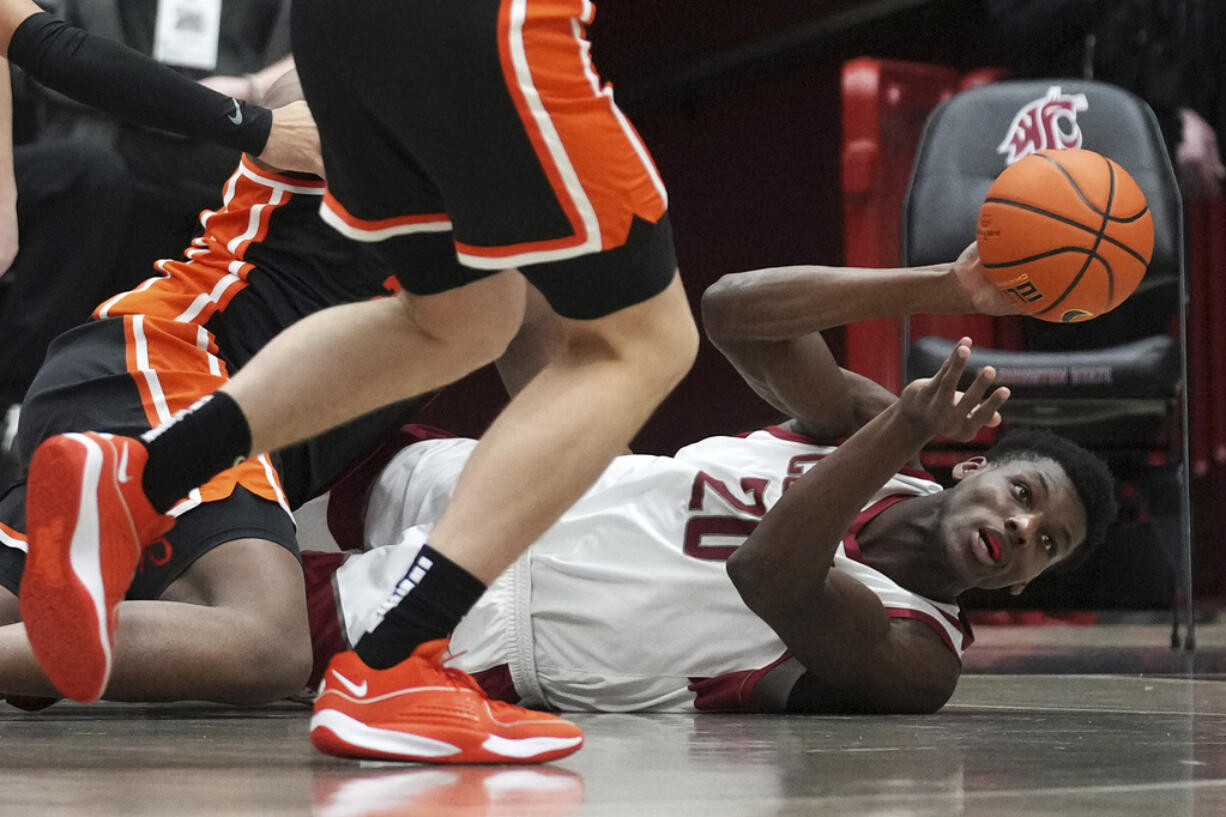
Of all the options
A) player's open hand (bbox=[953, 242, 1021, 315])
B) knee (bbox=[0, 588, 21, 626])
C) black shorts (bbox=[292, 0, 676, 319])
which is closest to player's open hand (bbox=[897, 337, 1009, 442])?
player's open hand (bbox=[953, 242, 1021, 315])

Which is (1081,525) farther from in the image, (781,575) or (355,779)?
(355,779)

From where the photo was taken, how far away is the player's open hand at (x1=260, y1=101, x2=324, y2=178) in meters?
2.30

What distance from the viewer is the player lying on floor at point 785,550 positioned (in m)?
2.21

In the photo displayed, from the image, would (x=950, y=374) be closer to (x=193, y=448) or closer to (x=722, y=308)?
(x=722, y=308)

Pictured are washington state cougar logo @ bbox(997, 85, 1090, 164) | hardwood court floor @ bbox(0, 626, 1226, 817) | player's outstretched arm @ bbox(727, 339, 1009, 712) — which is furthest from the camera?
washington state cougar logo @ bbox(997, 85, 1090, 164)

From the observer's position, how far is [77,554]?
1.52 meters

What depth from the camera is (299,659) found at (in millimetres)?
2174

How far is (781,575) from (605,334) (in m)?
0.72

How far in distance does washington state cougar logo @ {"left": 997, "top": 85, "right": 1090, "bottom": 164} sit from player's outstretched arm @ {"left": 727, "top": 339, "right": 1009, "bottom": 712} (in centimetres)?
248

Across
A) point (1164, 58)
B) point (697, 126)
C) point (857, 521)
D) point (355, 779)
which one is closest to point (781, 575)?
point (857, 521)

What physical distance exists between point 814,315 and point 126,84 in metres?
1.04

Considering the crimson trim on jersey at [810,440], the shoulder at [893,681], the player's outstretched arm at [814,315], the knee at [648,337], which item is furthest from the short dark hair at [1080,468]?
the knee at [648,337]

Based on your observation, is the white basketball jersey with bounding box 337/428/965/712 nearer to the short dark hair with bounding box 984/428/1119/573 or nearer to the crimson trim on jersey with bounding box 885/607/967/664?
the crimson trim on jersey with bounding box 885/607/967/664

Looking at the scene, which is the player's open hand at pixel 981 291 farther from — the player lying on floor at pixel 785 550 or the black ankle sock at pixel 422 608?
the black ankle sock at pixel 422 608
